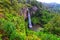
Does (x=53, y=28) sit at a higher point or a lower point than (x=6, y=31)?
lower

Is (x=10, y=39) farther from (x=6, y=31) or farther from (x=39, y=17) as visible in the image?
(x=39, y=17)

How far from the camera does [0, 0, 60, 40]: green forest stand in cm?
1067

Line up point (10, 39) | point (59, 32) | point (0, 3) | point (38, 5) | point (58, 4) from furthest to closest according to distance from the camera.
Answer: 1. point (58, 4)
2. point (38, 5)
3. point (59, 32)
4. point (0, 3)
5. point (10, 39)

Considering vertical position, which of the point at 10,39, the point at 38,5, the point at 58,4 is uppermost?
the point at 10,39

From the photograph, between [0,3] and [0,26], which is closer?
[0,26]

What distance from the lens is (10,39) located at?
1041 cm

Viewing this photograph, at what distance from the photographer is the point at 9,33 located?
1064 centimetres

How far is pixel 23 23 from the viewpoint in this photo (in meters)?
15.3

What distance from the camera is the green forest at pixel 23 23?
420 inches

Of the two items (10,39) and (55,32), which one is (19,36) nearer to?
(10,39)

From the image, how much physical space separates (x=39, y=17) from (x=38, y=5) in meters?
3.16

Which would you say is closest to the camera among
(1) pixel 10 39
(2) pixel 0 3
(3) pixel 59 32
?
(1) pixel 10 39

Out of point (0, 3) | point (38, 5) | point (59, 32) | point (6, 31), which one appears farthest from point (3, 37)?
point (38, 5)

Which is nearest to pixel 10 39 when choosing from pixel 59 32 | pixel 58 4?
pixel 59 32
